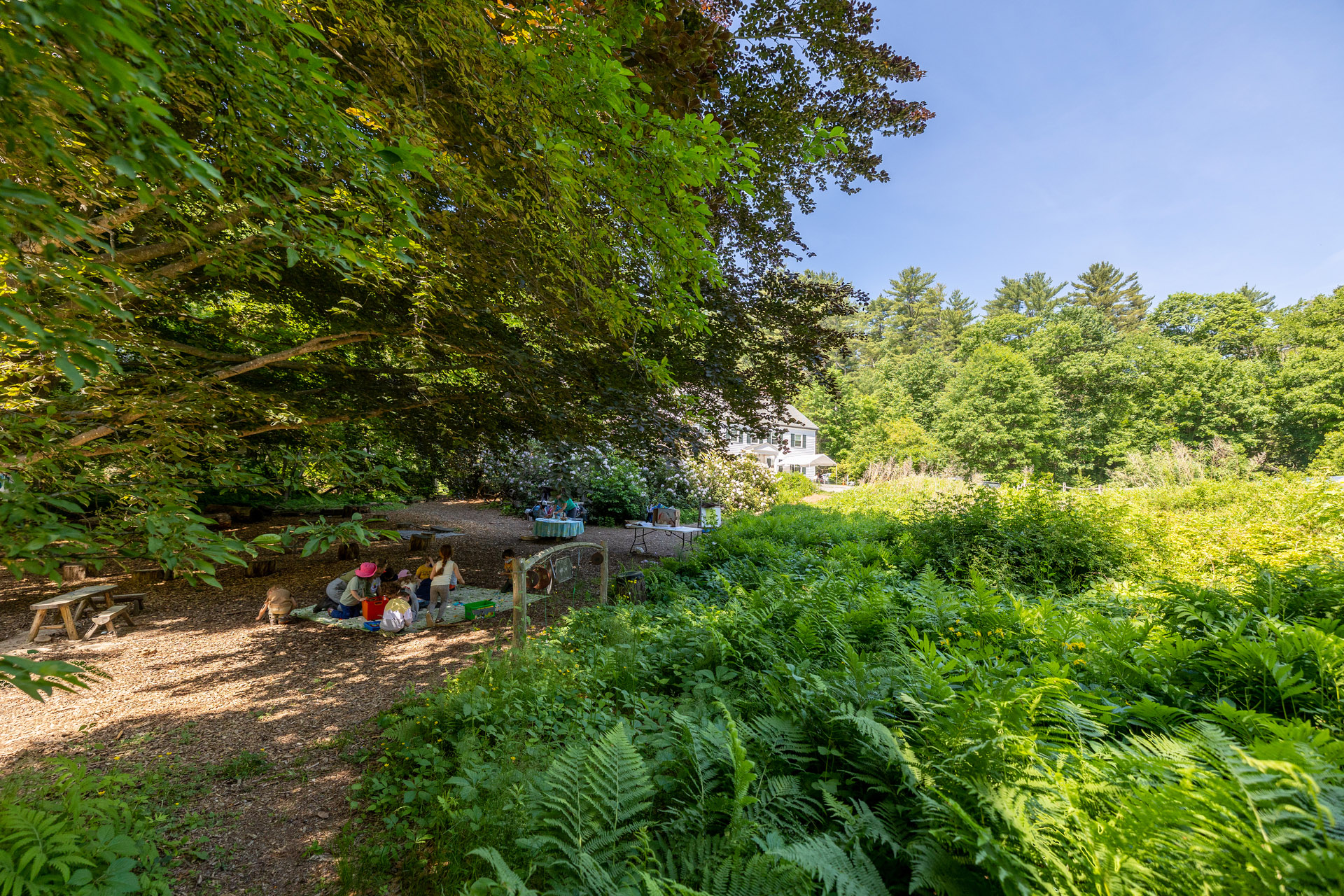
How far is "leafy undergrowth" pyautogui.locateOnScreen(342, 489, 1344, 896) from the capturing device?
161 centimetres

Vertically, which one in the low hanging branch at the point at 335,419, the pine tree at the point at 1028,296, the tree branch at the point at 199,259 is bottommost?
the low hanging branch at the point at 335,419

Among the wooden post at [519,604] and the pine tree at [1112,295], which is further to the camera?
the pine tree at [1112,295]

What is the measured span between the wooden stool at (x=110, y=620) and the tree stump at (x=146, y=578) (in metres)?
1.73

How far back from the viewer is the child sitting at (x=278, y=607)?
768 cm

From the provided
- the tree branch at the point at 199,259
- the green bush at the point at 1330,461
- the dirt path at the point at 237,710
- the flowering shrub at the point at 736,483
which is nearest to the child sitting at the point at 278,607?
the dirt path at the point at 237,710

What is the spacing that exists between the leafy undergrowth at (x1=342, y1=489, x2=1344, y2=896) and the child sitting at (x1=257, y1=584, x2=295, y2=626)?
4.39 meters

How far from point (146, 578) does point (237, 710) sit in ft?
23.0

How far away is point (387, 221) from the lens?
10.6 feet

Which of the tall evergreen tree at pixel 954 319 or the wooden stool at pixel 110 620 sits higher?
the tall evergreen tree at pixel 954 319

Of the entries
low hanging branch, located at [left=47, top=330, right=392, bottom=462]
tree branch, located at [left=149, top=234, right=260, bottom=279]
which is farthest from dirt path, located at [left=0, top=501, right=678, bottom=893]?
tree branch, located at [left=149, top=234, right=260, bottom=279]

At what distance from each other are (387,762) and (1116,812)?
4712 mm

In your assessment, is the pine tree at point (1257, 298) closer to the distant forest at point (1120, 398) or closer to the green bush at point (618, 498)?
the distant forest at point (1120, 398)

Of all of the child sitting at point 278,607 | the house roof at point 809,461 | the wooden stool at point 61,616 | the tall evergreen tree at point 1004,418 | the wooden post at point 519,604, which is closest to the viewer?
the wooden post at point 519,604

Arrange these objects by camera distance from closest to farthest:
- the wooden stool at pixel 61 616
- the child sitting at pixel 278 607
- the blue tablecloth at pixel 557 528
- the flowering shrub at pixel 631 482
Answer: the wooden stool at pixel 61 616 → the child sitting at pixel 278 607 → the blue tablecloth at pixel 557 528 → the flowering shrub at pixel 631 482
